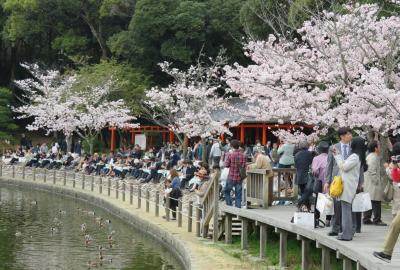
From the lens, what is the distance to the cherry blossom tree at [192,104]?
1334 inches

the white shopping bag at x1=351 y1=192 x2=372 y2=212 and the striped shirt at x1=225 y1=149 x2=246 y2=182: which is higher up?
the striped shirt at x1=225 y1=149 x2=246 y2=182

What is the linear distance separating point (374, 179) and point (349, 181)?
2.75 m

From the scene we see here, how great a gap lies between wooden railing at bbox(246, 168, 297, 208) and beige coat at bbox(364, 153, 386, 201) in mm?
2668

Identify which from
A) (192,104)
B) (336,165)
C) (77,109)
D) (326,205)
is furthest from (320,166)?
(77,109)

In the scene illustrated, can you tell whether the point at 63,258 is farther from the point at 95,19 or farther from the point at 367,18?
the point at 95,19

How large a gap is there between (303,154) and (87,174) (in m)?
21.1

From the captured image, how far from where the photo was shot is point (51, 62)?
173ft

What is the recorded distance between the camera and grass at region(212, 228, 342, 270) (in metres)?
12.4

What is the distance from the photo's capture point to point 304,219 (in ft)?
37.7

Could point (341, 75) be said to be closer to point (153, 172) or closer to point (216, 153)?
point (216, 153)

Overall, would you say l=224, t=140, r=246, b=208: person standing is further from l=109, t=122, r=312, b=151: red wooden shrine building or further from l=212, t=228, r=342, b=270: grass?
l=109, t=122, r=312, b=151: red wooden shrine building

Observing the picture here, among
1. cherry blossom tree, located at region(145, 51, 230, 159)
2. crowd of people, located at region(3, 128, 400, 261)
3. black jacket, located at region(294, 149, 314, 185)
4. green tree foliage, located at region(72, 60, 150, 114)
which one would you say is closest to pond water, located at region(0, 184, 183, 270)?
crowd of people, located at region(3, 128, 400, 261)

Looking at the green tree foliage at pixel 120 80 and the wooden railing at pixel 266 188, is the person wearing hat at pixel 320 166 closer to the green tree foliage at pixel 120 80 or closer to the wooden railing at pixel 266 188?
the wooden railing at pixel 266 188

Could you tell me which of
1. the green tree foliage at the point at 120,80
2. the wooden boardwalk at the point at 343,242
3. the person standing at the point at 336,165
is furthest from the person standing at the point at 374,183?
the green tree foliage at the point at 120,80
